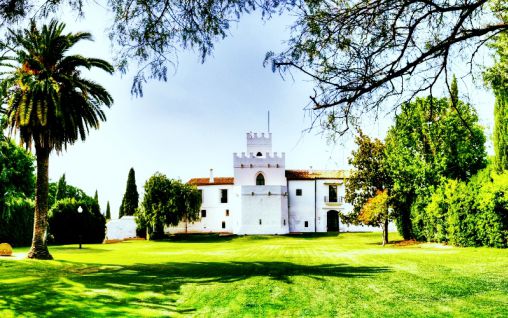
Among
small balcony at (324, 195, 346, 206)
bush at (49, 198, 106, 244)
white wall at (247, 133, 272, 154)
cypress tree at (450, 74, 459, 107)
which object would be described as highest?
white wall at (247, 133, 272, 154)

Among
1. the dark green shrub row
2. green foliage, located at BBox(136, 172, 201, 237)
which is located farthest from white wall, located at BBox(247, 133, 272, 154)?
the dark green shrub row

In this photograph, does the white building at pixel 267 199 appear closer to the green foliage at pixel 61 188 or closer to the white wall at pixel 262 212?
the white wall at pixel 262 212

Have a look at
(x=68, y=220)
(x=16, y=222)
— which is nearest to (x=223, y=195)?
(x=68, y=220)

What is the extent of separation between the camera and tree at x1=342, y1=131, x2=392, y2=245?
35469mm

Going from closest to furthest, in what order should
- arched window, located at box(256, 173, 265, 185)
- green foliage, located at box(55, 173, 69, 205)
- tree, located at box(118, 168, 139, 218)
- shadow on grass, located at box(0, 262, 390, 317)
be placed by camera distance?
shadow on grass, located at box(0, 262, 390, 317) < arched window, located at box(256, 173, 265, 185) < green foliage, located at box(55, 173, 69, 205) < tree, located at box(118, 168, 139, 218)

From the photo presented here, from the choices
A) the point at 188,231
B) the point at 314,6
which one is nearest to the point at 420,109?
the point at 314,6

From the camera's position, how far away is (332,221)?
61.8 metres

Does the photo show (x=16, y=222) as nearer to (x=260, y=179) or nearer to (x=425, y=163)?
(x=425, y=163)

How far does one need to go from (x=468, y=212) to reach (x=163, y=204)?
3331cm

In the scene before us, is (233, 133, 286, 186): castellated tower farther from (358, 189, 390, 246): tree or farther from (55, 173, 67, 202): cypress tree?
(358, 189, 390, 246): tree

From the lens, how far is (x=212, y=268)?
60.5 ft

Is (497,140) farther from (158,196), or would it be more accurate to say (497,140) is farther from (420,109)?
(158,196)

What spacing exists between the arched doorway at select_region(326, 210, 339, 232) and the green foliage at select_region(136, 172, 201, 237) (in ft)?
62.1

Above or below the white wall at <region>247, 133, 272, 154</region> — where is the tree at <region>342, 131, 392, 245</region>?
below
